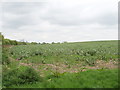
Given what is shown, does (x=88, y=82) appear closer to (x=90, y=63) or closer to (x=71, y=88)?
(x=71, y=88)

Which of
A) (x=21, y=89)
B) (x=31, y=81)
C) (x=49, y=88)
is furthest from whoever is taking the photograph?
(x=31, y=81)

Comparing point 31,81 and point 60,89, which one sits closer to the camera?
point 60,89

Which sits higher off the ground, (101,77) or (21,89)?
(101,77)

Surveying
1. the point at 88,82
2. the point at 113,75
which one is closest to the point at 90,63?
the point at 113,75

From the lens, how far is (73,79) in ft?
42.4

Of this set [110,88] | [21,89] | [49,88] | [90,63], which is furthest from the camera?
[90,63]

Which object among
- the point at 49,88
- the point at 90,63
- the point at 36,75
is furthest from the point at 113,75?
the point at 90,63

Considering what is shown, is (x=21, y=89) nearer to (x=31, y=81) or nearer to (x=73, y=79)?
(x=31, y=81)

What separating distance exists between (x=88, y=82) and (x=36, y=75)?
15.9 feet

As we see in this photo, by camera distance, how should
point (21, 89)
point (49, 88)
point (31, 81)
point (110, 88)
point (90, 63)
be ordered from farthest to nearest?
point (90, 63) → point (31, 81) → point (21, 89) → point (49, 88) → point (110, 88)

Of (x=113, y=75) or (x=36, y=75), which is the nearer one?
(x=113, y=75)

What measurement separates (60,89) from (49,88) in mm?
854

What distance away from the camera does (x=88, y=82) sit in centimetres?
1191

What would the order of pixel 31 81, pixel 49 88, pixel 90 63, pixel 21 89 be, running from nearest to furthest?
1. pixel 49 88
2. pixel 21 89
3. pixel 31 81
4. pixel 90 63
